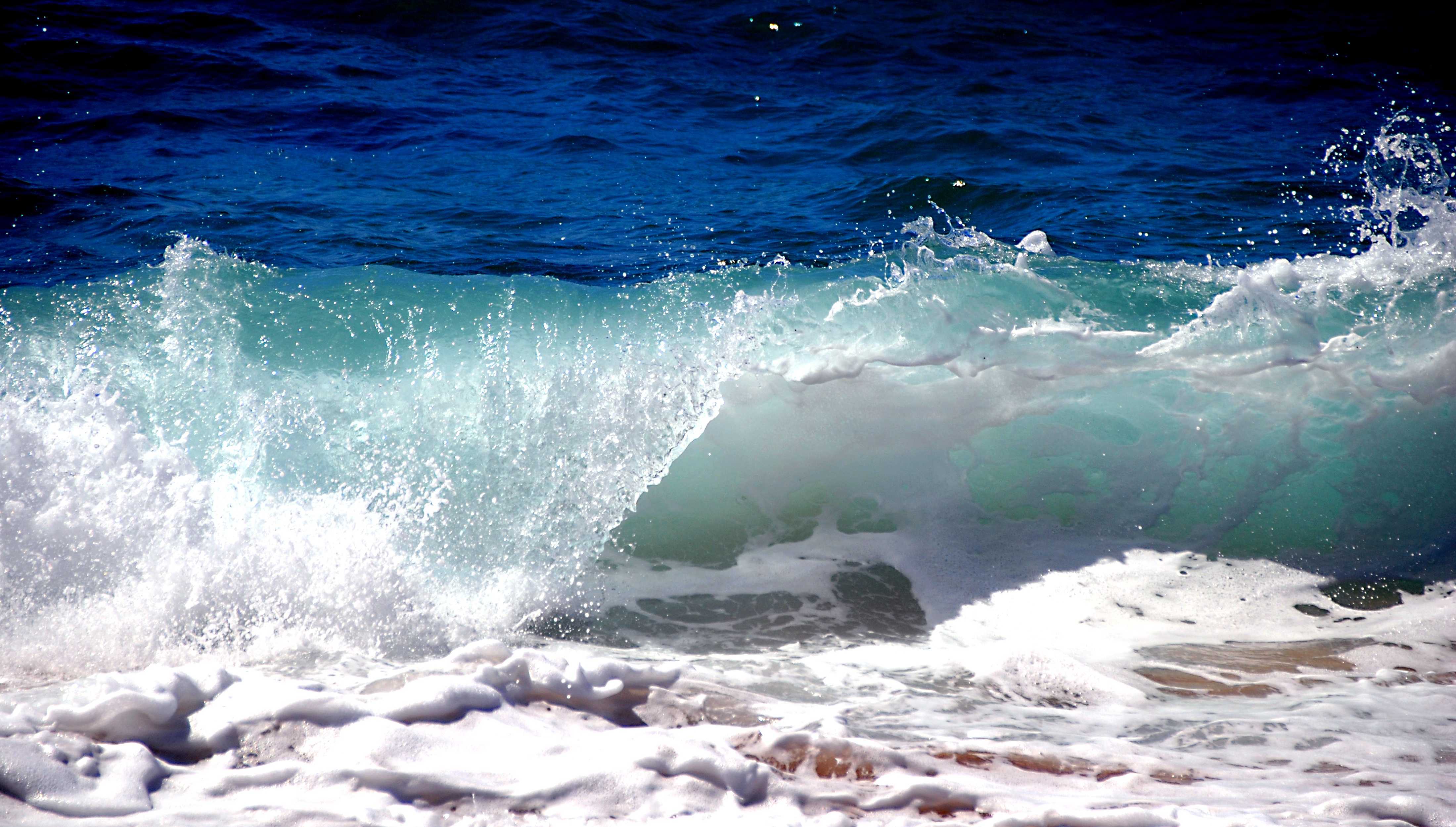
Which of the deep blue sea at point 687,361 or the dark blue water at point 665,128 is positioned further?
the dark blue water at point 665,128

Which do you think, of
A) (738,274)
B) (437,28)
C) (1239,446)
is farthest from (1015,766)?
(437,28)

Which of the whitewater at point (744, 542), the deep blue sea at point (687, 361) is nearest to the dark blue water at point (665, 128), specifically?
the deep blue sea at point (687, 361)

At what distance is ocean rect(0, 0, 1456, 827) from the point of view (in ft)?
7.86

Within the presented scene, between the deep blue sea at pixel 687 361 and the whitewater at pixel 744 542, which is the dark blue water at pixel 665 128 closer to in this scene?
the deep blue sea at pixel 687 361

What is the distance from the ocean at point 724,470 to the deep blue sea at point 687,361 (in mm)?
31

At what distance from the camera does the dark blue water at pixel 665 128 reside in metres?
7.23

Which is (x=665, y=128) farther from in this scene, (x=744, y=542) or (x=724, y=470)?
(x=744, y=542)

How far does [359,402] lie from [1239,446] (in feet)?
16.4

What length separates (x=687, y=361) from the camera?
4512mm

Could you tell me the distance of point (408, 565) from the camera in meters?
3.70

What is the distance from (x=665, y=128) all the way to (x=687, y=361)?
6.22 m

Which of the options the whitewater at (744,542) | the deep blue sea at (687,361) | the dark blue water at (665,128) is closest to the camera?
the whitewater at (744,542)

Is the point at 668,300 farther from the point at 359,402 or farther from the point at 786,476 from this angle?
the point at 359,402

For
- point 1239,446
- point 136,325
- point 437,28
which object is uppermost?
point 437,28
